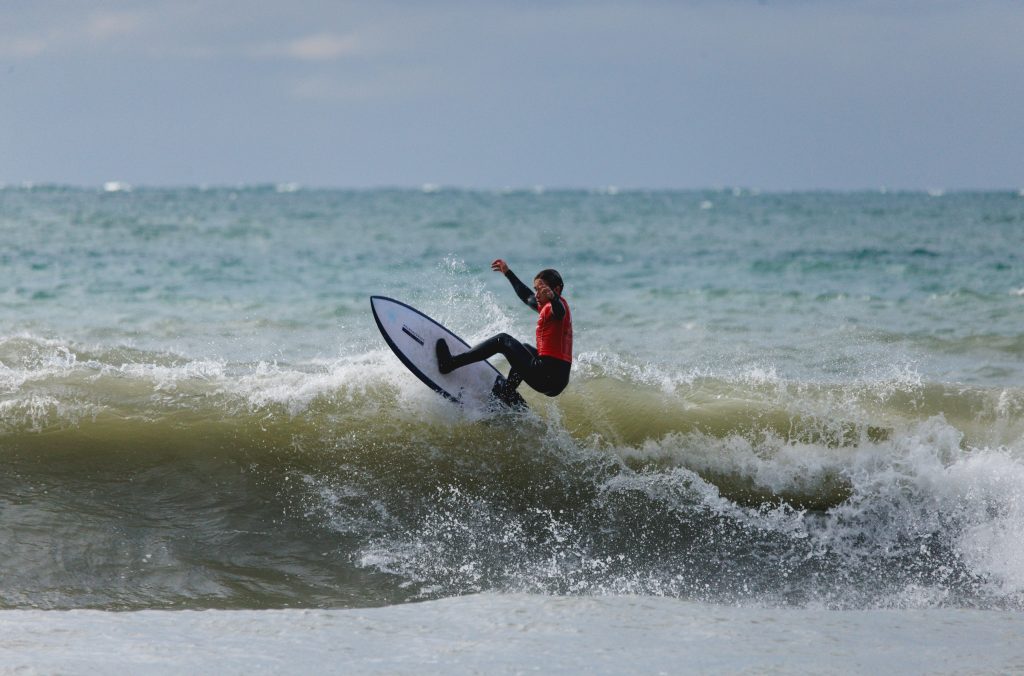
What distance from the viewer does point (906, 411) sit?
9.19 meters

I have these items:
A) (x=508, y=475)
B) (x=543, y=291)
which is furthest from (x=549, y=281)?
(x=508, y=475)

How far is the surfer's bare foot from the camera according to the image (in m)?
8.00

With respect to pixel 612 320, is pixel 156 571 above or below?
below

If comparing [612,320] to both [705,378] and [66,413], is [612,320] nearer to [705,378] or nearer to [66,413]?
[705,378]

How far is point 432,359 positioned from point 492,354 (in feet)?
1.88

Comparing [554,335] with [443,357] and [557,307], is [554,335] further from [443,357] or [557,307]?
[443,357]

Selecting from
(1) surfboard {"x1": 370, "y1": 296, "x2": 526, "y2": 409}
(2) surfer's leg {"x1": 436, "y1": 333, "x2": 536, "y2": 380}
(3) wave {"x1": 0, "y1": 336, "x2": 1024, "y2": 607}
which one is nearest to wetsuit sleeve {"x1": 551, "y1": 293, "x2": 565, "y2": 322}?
(2) surfer's leg {"x1": 436, "y1": 333, "x2": 536, "y2": 380}

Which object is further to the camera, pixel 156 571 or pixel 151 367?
pixel 151 367

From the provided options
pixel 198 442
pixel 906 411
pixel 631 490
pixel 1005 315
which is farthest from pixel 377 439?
pixel 1005 315

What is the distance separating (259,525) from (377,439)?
1357 millimetres

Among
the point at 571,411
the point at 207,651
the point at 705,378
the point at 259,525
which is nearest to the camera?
the point at 207,651

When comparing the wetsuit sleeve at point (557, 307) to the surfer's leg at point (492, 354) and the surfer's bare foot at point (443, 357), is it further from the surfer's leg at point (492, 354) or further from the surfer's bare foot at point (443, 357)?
the surfer's bare foot at point (443, 357)

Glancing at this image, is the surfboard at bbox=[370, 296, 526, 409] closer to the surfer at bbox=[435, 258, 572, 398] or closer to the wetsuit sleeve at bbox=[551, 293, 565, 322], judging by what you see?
the surfer at bbox=[435, 258, 572, 398]

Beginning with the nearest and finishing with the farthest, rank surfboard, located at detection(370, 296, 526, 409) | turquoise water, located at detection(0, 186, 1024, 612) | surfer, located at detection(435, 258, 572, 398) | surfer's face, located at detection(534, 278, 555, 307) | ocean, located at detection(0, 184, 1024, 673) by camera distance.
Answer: ocean, located at detection(0, 184, 1024, 673)
turquoise water, located at detection(0, 186, 1024, 612)
surfer's face, located at detection(534, 278, 555, 307)
surfer, located at detection(435, 258, 572, 398)
surfboard, located at detection(370, 296, 526, 409)
